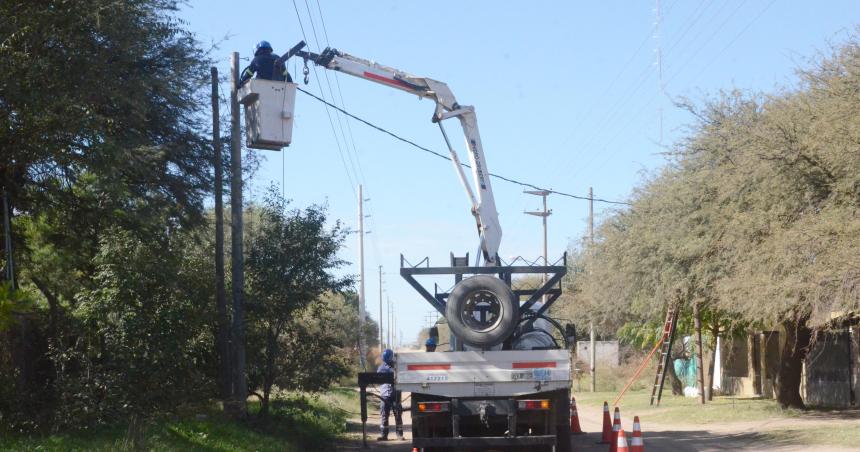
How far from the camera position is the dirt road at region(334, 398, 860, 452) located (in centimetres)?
1758

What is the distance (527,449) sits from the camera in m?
14.6

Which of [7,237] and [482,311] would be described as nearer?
[482,311]

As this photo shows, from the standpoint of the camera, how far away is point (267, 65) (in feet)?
56.0

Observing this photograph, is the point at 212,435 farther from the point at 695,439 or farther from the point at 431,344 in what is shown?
the point at 695,439

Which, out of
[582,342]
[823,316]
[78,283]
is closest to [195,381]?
[78,283]

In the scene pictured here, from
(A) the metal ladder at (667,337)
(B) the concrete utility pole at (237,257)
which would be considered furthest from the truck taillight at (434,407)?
(A) the metal ladder at (667,337)

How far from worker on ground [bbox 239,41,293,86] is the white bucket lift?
234mm

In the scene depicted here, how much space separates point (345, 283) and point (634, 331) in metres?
24.7

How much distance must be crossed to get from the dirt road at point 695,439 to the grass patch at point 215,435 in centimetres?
86

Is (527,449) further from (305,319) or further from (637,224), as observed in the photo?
(637,224)

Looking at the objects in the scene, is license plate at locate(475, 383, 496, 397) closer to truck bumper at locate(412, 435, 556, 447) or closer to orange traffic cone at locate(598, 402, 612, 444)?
truck bumper at locate(412, 435, 556, 447)

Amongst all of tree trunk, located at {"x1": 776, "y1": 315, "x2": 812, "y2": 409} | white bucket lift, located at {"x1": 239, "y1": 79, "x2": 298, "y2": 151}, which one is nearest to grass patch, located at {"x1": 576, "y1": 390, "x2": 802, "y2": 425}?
tree trunk, located at {"x1": 776, "y1": 315, "x2": 812, "y2": 409}

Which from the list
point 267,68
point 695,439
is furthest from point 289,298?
point 695,439

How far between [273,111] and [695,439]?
412 inches
